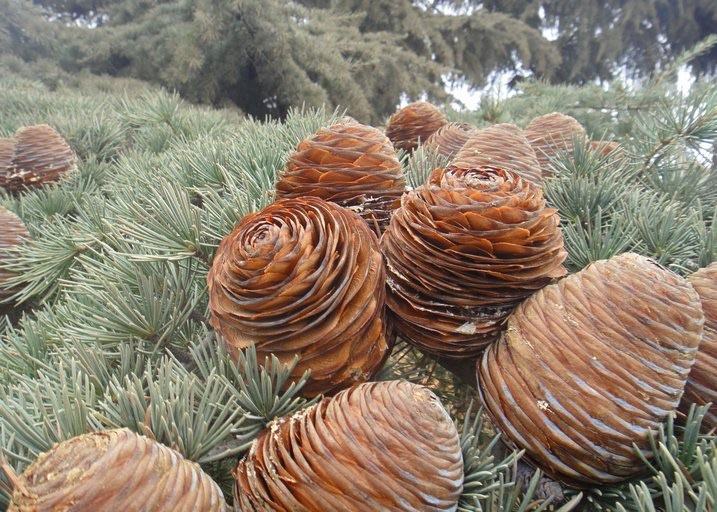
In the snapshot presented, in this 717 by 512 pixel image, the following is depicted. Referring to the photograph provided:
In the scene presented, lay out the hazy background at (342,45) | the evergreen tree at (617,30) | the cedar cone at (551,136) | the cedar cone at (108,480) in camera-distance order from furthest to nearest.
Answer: the evergreen tree at (617,30), the hazy background at (342,45), the cedar cone at (551,136), the cedar cone at (108,480)

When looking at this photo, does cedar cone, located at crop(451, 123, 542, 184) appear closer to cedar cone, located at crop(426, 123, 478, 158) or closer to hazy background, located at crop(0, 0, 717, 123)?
cedar cone, located at crop(426, 123, 478, 158)

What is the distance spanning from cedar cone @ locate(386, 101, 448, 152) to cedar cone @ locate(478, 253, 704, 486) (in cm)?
50

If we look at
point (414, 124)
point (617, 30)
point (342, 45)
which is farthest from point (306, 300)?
point (617, 30)

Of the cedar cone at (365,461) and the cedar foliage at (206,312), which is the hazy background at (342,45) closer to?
the cedar foliage at (206,312)

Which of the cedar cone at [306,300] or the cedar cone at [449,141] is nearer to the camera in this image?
the cedar cone at [306,300]

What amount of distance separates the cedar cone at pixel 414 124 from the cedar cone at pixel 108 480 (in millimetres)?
594

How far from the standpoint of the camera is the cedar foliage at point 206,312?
0.90 ft

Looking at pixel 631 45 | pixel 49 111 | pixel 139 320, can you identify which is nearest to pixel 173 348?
pixel 139 320

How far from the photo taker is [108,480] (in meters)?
0.23

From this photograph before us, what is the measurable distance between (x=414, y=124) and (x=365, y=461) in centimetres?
60

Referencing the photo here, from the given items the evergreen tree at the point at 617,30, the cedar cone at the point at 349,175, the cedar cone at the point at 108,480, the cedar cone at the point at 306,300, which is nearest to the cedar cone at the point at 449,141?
the cedar cone at the point at 349,175

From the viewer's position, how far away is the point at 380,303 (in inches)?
12.9

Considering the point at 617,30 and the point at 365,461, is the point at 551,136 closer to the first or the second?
the point at 365,461

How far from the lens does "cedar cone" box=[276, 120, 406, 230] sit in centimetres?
41
